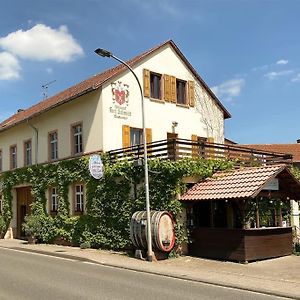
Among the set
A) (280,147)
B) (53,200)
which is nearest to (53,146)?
(53,200)

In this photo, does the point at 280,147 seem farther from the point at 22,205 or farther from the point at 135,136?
the point at 135,136

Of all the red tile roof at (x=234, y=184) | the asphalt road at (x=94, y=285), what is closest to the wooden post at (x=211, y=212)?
the red tile roof at (x=234, y=184)

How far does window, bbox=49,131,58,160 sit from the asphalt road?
11.9 meters

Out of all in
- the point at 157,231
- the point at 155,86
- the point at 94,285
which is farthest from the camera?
the point at 155,86

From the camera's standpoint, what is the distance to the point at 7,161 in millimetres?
32438

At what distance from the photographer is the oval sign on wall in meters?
20.9

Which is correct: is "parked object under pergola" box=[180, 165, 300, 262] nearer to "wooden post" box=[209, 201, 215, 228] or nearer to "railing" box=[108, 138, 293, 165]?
"wooden post" box=[209, 201, 215, 228]

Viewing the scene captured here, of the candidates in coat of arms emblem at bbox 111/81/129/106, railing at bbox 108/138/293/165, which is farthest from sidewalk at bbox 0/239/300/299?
coat of arms emblem at bbox 111/81/129/106

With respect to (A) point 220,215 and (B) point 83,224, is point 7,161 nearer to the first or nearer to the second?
(B) point 83,224

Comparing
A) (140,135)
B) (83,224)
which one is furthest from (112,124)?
(83,224)

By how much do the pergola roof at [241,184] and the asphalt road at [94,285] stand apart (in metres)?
4.59

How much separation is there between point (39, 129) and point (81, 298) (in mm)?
19676

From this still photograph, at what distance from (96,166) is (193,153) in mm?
4256

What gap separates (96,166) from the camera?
21.1 m
